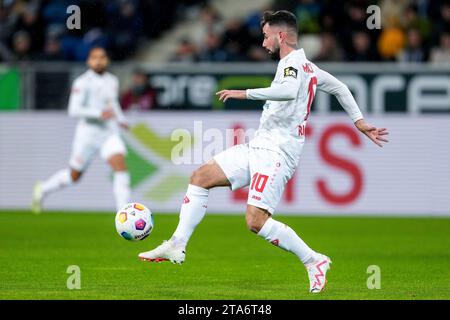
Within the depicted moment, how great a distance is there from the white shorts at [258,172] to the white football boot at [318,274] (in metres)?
0.57

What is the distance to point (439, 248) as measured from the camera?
14.1 meters

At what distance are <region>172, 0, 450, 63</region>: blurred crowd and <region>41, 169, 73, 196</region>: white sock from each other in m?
4.12

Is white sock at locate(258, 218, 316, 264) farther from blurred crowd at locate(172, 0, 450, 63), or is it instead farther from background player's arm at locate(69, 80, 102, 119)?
blurred crowd at locate(172, 0, 450, 63)

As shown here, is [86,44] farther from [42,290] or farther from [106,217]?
[42,290]

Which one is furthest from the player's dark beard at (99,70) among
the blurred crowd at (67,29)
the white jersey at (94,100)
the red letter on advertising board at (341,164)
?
the red letter on advertising board at (341,164)

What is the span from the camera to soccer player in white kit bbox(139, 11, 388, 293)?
31.4ft

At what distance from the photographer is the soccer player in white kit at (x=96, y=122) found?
1716 cm

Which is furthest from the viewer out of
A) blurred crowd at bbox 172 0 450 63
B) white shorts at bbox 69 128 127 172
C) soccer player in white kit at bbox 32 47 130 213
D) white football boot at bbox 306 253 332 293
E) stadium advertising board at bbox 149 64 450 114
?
blurred crowd at bbox 172 0 450 63

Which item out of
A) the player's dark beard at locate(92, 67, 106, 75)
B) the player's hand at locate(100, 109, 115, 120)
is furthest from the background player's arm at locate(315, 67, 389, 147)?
the player's dark beard at locate(92, 67, 106, 75)

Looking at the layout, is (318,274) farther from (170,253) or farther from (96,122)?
(96,122)
